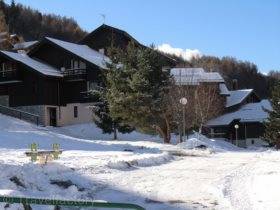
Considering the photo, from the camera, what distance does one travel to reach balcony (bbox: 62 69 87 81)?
55.8m

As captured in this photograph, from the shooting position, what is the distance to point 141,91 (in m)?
41.9

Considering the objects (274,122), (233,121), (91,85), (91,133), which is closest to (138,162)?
(274,122)

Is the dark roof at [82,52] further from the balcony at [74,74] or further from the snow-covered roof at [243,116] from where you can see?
the snow-covered roof at [243,116]

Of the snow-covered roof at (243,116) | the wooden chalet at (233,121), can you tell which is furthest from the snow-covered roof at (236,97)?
the snow-covered roof at (243,116)

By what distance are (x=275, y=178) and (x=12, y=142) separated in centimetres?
2043

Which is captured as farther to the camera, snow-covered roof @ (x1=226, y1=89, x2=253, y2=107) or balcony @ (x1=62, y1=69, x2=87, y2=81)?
snow-covered roof @ (x1=226, y1=89, x2=253, y2=107)

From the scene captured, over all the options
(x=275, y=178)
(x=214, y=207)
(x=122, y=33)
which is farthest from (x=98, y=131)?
(x=214, y=207)

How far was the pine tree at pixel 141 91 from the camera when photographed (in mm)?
41656

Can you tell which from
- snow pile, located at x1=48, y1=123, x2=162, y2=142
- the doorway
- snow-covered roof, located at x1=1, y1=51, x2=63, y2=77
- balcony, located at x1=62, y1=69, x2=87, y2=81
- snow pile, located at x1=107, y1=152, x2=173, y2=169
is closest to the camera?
snow pile, located at x1=107, y1=152, x2=173, y2=169

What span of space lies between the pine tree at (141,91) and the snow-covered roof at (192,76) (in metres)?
10.8

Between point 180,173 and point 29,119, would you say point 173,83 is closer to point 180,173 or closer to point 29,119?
point 29,119

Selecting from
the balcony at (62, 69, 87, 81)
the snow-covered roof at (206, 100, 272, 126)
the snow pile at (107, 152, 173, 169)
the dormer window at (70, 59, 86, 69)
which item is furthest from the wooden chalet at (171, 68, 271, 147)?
the snow pile at (107, 152, 173, 169)

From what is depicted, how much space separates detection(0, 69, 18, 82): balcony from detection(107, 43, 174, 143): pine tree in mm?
13911

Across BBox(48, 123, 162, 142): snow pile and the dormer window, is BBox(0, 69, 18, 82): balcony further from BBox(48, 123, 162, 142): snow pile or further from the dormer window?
BBox(48, 123, 162, 142): snow pile
